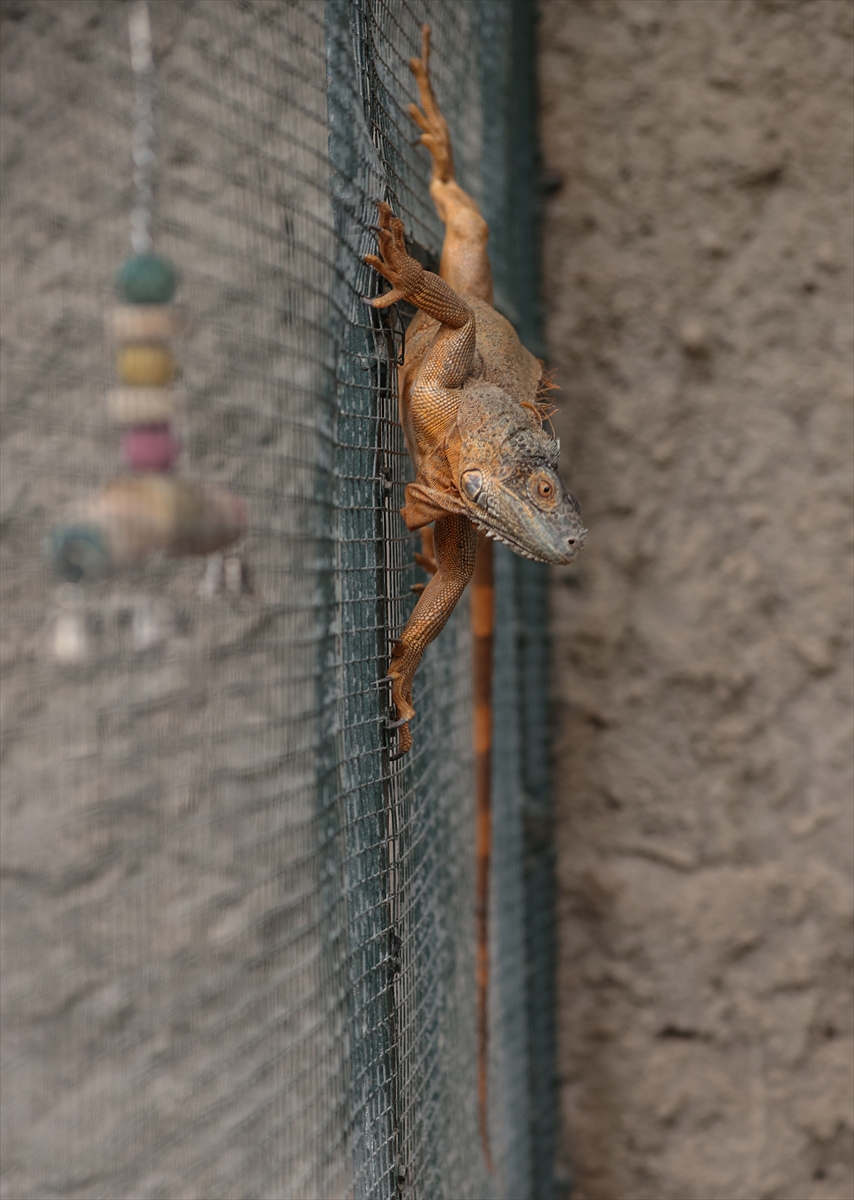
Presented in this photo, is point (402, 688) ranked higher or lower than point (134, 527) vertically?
lower

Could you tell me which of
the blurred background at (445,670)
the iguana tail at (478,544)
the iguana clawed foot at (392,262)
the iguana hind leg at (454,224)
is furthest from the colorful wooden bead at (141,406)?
the iguana hind leg at (454,224)

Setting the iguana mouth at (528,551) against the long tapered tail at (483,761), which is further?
Result: the long tapered tail at (483,761)

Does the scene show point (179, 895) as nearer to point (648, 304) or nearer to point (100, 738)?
point (100, 738)

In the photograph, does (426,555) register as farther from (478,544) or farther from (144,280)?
(144,280)

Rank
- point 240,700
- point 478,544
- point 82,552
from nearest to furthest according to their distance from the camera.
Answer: point 82,552 → point 478,544 → point 240,700

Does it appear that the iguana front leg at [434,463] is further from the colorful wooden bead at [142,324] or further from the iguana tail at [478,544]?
the colorful wooden bead at [142,324]

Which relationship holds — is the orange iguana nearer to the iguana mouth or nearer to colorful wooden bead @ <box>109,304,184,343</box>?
the iguana mouth

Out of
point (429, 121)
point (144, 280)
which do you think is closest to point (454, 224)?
point (429, 121)
